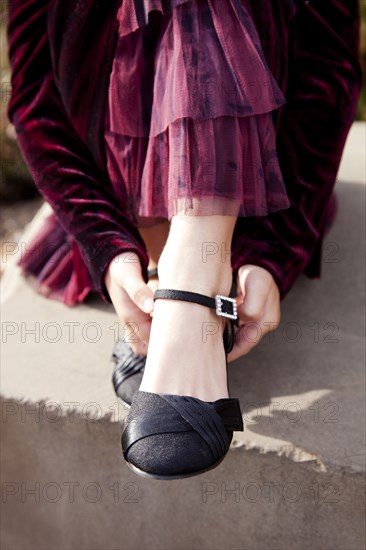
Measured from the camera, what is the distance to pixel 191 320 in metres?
0.99

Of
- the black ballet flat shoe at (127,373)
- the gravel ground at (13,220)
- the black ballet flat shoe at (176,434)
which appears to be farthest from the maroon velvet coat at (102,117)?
the gravel ground at (13,220)

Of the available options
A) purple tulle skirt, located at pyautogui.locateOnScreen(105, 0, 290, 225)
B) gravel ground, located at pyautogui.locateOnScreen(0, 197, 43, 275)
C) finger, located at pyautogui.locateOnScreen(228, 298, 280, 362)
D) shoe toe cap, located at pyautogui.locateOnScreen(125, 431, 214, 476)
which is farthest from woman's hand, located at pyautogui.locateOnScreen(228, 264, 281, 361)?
gravel ground, located at pyautogui.locateOnScreen(0, 197, 43, 275)

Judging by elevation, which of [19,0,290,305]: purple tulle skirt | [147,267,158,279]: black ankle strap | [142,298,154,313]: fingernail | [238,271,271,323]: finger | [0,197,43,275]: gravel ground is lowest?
[0,197,43,275]: gravel ground

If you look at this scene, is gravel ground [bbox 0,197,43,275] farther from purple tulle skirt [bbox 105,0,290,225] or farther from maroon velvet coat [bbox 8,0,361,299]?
purple tulle skirt [bbox 105,0,290,225]

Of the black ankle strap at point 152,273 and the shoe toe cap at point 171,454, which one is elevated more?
the shoe toe cap at point 171,454

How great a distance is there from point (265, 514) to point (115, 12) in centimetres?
81

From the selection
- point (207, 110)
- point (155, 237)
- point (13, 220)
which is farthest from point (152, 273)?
point (13, 220)

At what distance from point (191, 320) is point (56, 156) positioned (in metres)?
0.41

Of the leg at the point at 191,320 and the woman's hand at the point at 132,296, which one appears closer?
the leg at the point at 191,320

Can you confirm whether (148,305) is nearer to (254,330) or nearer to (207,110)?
(254,330)

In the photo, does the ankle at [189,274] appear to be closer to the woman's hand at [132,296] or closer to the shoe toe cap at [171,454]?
the woman's hand at [132,296]

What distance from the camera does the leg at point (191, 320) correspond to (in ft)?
3.18

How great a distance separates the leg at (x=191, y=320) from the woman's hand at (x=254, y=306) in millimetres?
63

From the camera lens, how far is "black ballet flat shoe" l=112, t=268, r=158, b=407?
111 centimetres
